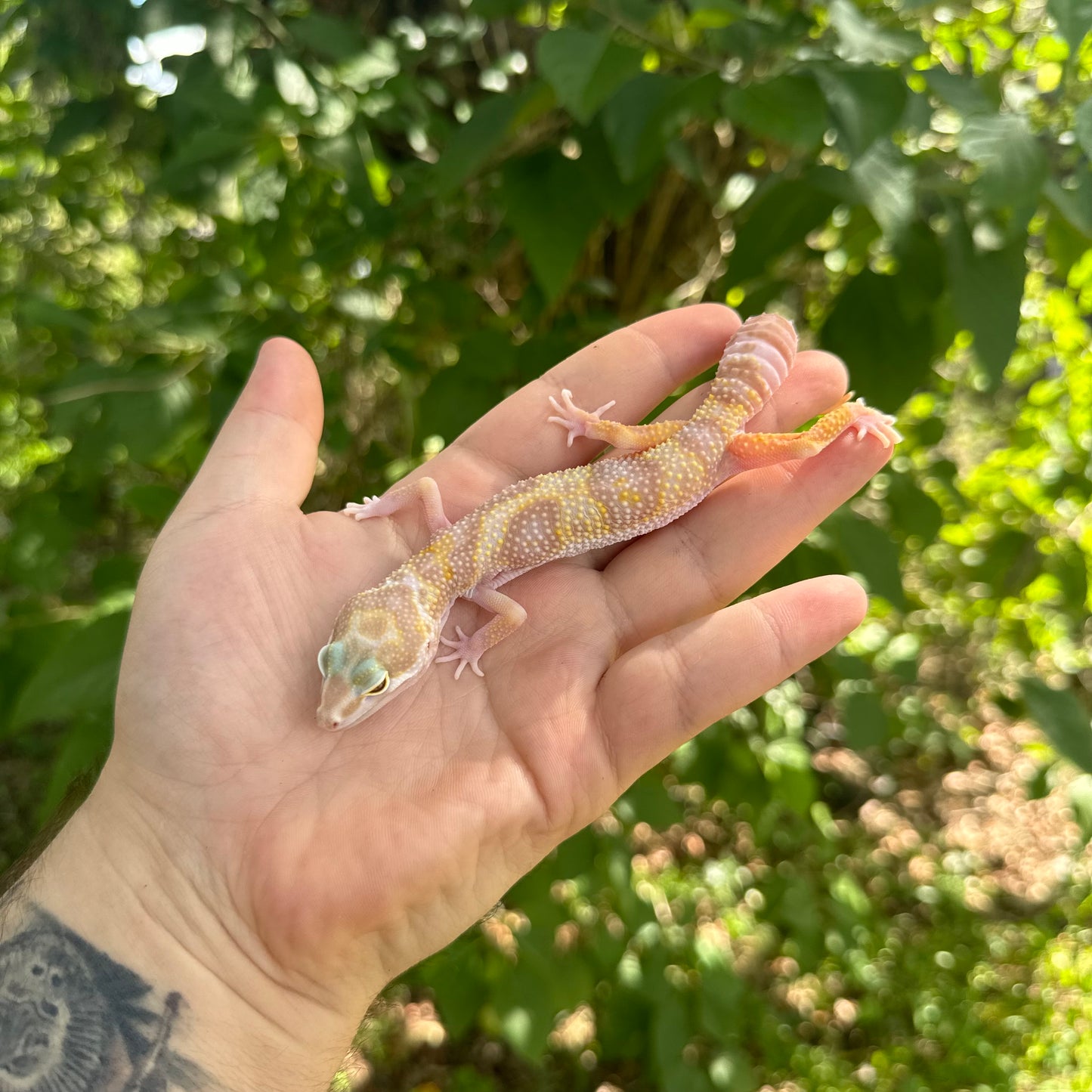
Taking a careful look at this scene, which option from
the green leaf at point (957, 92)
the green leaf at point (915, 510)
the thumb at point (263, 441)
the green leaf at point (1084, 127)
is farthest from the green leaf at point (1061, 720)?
the thumb at point (263, 441)

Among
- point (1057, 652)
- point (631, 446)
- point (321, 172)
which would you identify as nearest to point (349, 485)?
point (321, 172)

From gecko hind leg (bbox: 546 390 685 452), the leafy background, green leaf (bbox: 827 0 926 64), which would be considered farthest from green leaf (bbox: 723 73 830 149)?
gecko hind leg (bbox: 546 390 685 452)

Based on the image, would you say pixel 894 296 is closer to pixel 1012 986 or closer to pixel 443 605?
pixel 443 605

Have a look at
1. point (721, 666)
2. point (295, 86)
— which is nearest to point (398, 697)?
point (721, 666)

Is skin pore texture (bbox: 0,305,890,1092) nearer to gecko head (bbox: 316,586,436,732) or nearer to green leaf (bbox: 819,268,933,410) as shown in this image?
gecko head (bbox: 316,586,436,732)

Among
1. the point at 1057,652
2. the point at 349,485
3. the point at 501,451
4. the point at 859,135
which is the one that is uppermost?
the point at 859,135

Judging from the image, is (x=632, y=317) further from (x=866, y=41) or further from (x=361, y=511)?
(x=866, y=41)
